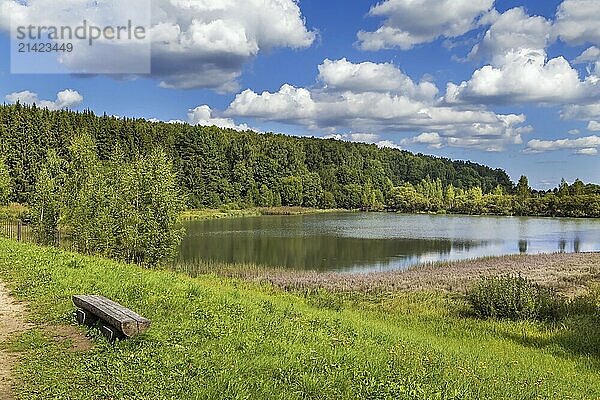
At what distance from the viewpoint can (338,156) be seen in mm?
142625

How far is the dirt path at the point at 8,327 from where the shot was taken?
21.1 feet

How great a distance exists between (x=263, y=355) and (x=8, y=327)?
4.46 meters

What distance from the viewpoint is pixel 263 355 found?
25.5 feet

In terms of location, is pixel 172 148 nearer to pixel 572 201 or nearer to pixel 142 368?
pixel 572 201

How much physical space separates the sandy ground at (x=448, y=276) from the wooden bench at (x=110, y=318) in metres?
14.1

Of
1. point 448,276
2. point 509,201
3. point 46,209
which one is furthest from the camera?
point 509,201

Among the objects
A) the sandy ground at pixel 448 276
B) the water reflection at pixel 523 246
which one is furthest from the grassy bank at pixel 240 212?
the sandy ground at pixel 448 276

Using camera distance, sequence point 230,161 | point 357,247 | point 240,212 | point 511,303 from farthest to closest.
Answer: point 230,161 < point 240,212 < point 357,247 < point 511,303

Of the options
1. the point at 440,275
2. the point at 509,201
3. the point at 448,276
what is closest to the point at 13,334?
the point at 448,276

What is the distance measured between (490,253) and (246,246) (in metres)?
18.8

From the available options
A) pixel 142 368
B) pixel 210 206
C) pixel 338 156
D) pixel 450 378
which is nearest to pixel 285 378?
pixel 142 368

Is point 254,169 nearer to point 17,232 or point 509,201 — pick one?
point 509,201

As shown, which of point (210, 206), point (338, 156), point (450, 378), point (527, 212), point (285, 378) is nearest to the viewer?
point (285, 378)

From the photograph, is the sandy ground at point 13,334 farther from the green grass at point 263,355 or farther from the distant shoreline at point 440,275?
the distant shoreline at point 440,275
